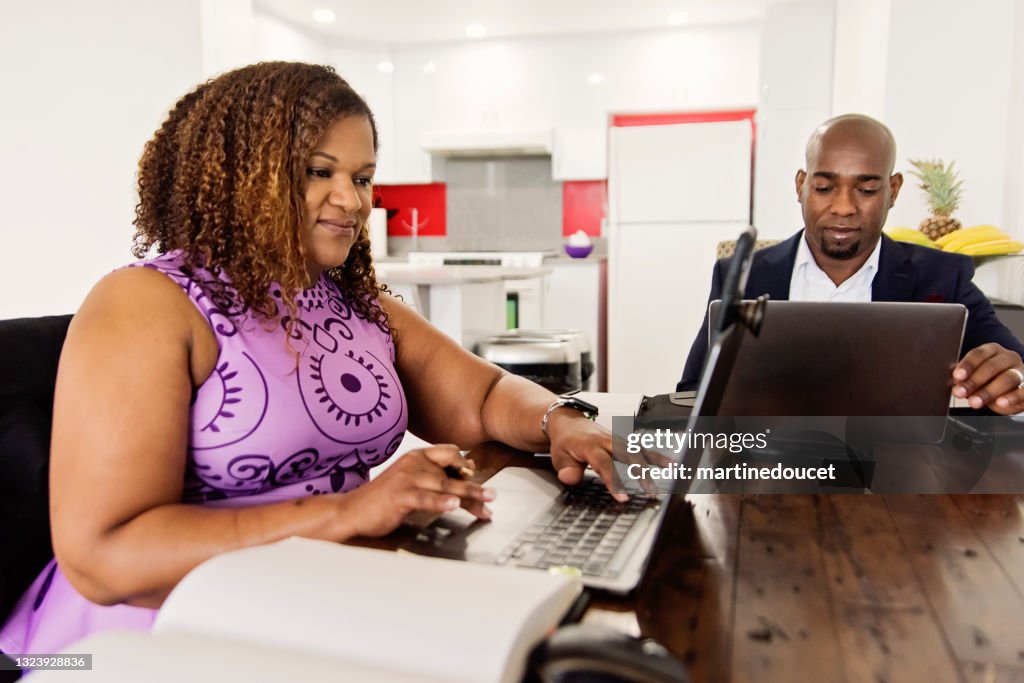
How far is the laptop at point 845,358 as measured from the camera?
3.41ft

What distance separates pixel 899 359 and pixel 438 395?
2.37 ft

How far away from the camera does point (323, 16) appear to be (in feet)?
17.8

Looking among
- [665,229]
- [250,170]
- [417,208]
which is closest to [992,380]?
[250,170]

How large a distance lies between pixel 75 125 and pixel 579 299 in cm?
364

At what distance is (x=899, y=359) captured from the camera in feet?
3.48

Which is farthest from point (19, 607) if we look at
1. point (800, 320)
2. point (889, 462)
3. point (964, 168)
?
point (964, 168)

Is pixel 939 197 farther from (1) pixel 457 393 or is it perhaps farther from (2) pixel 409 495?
(2) pixel 409 495

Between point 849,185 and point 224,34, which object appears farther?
point 224,34

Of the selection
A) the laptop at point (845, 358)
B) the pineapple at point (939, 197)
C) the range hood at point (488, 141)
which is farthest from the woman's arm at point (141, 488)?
the range hood at point (488, 141)

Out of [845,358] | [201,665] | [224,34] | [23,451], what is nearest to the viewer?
[201,665]

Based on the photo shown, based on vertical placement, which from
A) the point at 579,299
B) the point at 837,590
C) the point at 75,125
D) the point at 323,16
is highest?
the point at 323,16

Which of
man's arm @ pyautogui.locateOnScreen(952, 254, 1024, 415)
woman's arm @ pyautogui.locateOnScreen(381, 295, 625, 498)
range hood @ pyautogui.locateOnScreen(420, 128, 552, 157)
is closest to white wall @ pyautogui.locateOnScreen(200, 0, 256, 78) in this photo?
woman's arm @ pyautogui.locateOnScreen(381, 295, 625, 498)

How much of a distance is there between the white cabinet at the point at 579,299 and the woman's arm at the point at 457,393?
4.29 m

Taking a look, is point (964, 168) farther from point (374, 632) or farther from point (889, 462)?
point (374, 632)
